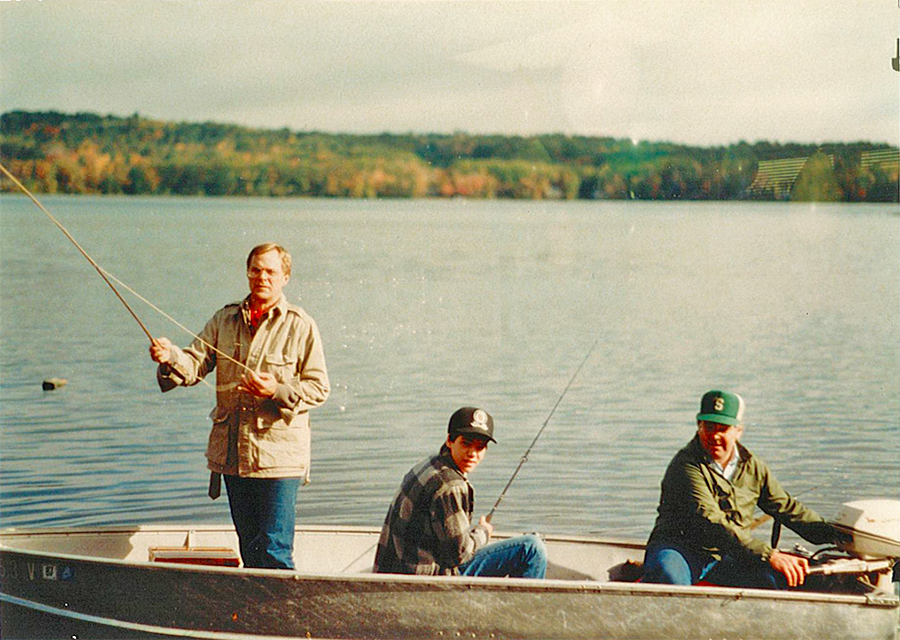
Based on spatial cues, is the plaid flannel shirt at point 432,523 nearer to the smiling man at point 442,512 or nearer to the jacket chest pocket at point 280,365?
the smiling man at point 442,512

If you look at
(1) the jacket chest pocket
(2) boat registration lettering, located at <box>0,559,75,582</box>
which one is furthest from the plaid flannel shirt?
(2) boat registration lettering, located at <box>0,559,75,582</box>

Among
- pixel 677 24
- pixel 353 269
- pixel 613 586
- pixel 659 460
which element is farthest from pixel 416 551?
pixel 677 24

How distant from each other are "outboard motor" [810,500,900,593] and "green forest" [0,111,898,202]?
85.1 feet

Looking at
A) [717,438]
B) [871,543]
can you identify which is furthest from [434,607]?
[871,543]

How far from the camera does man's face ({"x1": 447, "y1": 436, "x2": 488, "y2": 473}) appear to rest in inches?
170

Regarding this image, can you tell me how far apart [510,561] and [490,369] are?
10092 mm

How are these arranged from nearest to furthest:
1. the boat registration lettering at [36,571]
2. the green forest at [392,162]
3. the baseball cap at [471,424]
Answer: the baseball cap at [471,424] → the boat registration lettering at [36,571] → the green forest at [392,162]

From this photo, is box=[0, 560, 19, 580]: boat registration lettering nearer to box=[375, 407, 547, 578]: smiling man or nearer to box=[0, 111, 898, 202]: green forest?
box=[375, 407, 547, 578]: smiling man

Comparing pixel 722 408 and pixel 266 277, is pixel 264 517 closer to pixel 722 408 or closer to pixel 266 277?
pixel 266 277

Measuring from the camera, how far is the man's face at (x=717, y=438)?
16.0 feet

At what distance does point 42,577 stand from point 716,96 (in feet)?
110

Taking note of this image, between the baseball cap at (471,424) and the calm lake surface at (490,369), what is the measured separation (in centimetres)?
432

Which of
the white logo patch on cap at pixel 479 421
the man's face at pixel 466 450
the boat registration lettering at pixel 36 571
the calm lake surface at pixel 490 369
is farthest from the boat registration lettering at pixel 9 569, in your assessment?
the calm lake surface at pixel 490 369

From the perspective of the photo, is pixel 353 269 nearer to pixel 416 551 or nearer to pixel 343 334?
pixel 343 334
